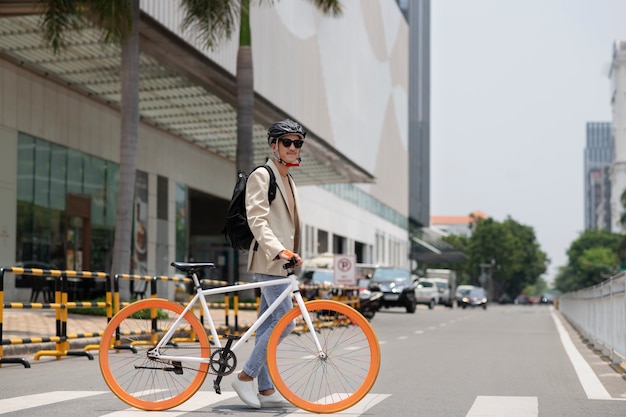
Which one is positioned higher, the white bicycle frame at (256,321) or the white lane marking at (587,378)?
the white bicycle frame at (256,321)

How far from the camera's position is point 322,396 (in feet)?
23.3

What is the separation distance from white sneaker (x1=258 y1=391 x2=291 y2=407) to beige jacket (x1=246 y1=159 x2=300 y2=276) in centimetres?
87

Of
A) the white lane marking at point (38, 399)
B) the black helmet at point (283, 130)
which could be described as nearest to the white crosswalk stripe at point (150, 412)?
the white lane marking at point (38, 399)

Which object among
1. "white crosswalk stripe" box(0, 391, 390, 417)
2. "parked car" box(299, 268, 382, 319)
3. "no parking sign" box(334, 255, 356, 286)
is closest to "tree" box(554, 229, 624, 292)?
"parked car" box(299, 268, 382, 319)

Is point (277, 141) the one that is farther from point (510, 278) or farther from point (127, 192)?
point (510, 278)

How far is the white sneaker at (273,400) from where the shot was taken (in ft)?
24.6

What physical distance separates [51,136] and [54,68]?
2.12 meters

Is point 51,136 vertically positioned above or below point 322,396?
above

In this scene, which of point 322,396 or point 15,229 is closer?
point 322,396

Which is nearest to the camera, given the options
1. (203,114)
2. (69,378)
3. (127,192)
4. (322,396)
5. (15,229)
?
(322,396)

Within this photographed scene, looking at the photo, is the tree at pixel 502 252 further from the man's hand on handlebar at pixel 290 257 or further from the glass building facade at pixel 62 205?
the man's hand on handlebar at pixel 290 257

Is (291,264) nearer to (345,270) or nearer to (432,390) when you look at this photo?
(432,390)

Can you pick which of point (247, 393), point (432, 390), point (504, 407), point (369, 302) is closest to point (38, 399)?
point (247, 393)

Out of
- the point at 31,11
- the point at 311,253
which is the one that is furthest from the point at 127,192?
the point at 311,253
